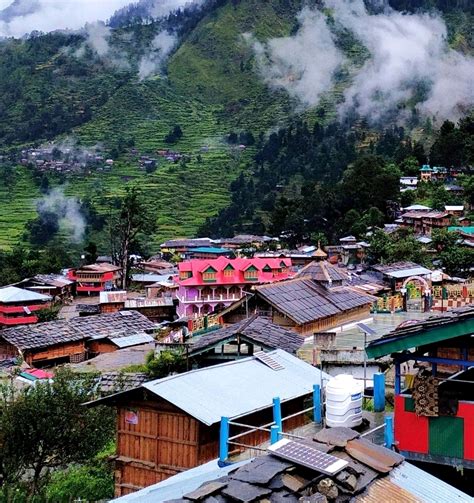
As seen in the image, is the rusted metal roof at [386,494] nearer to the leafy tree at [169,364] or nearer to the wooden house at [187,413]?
the wooden house at [187,413]

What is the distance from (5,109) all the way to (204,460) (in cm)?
14168

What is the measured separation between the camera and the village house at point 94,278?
55.7m

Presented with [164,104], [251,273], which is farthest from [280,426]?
[164,104]

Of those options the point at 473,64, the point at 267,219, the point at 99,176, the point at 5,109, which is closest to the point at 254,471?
the point at 267,219

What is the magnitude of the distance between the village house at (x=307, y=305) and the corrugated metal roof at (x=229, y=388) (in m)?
9.83

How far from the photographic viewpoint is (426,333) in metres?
7.75

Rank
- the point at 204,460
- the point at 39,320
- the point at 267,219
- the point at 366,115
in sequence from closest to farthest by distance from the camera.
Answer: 1. the point at 204,460
2. the point at 39,320
3. the point at 267,219
4. the point at 366,115

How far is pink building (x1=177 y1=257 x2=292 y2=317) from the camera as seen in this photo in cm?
4247

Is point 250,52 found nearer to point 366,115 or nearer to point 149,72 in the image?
point 149,72

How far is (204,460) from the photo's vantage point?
10414 mm

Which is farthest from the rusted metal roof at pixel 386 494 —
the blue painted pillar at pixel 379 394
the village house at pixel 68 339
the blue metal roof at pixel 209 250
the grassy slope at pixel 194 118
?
the grassy slope at pixel 194 118

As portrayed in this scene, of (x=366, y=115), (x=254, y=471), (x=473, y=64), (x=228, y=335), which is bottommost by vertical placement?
(x=228, y=335)

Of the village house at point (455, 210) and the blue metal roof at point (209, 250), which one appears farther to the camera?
the blue metal roof at point (209, 250)

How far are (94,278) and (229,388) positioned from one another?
153 ft
